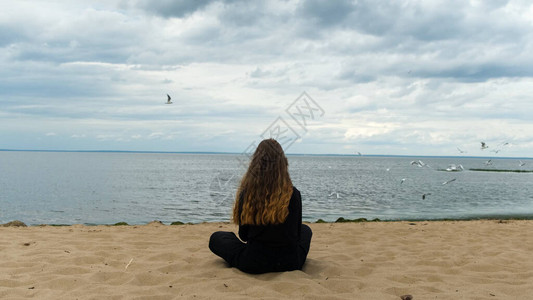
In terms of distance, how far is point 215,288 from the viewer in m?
4.52

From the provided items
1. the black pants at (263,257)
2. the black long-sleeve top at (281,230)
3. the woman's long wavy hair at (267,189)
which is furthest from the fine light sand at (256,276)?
the woman's long wavy hair at (267,189)

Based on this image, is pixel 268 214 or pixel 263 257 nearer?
pixel 268 214

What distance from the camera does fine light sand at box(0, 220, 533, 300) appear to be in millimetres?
4434

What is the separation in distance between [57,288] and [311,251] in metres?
3.82

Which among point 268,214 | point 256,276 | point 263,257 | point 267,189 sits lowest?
point 256,276

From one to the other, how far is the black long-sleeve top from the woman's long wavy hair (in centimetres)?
9

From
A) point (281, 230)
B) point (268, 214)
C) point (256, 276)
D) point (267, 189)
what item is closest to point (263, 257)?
point (256, 276)

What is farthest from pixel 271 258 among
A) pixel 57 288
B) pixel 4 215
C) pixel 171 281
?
pixel 4 215

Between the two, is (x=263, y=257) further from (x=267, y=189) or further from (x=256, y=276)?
(x=267, y=189)

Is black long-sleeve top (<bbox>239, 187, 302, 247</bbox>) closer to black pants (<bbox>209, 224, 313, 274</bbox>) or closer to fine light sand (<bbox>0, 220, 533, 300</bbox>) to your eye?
black pants (<bbox>209, 224, 313, 274</bbox>)

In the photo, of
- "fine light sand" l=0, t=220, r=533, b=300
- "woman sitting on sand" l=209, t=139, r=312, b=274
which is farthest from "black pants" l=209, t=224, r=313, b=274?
"fine light sand" l=0, t=220, r=533, b=300

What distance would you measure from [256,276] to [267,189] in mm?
1096

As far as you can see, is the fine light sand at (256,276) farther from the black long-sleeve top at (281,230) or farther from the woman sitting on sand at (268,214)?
the black long-sleeve top at (281,230)

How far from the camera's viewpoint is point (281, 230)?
491 cm
